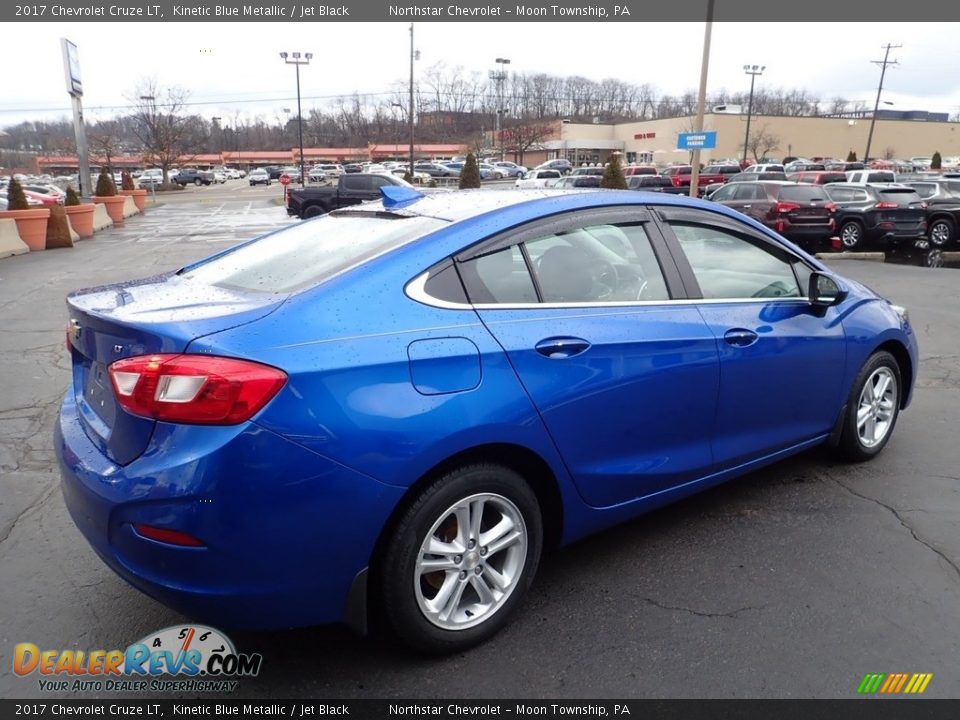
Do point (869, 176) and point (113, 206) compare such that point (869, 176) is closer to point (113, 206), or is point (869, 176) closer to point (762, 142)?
point (113, 206)

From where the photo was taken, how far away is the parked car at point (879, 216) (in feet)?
55.3

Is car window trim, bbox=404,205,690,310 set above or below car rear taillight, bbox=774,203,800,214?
above

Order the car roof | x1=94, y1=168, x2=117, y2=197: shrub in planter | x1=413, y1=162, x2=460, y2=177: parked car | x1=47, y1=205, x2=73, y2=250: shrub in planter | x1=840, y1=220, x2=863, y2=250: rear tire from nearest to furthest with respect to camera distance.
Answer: the car roof → x1=840, y1=220, x2=863, y2=250: rear tire → x1=47, y1=205, x2=73, y2=250: shrub in planter → x1=94, y1=168, x2=117, y2=197: shrub in planter → x1=413, y1=162, x2=460, y2=177: parked car

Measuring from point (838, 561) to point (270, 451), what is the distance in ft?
8.69

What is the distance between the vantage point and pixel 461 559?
2.60m

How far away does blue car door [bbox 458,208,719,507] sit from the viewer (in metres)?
2.74

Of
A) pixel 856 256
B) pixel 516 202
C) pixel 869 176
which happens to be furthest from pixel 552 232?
pixel 869 176

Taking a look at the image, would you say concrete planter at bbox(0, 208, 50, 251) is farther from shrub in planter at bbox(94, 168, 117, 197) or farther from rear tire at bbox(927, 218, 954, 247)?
rear tire at bbox(927, 218, 954, 247)

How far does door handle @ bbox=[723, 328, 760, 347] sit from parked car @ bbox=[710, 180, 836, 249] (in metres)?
14.0

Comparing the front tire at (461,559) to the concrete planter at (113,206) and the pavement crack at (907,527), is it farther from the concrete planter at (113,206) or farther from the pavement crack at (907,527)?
the concrete planter at (113,206)

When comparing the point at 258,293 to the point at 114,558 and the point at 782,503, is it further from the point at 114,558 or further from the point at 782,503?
the point at 782,503

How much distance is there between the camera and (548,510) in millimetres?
2926

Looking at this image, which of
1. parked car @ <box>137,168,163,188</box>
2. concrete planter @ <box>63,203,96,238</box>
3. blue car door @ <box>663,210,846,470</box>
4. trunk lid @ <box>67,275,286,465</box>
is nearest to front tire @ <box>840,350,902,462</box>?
blue car door @ <box>663,210,846,470</box>

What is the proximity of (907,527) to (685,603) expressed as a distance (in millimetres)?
1478
